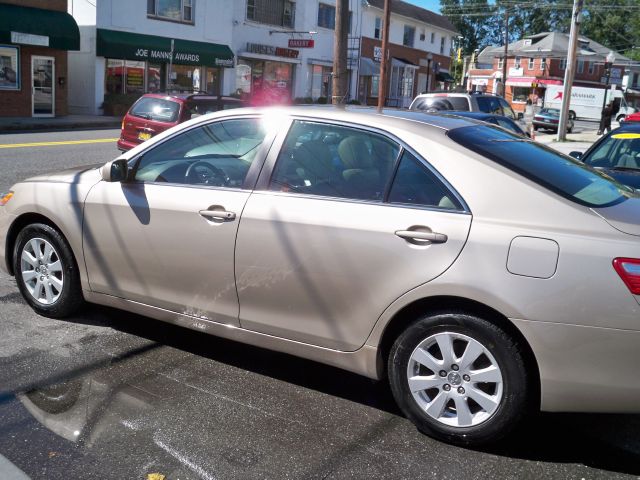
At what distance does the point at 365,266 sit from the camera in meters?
3.53

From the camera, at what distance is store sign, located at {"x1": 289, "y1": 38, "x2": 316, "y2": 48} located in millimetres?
35344

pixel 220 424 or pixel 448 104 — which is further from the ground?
pixel 448 104

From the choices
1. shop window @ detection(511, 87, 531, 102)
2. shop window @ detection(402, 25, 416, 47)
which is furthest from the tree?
shop window @ detection(402, 25, 416, 47)

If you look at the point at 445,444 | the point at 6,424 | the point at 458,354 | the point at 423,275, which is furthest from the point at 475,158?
the point at 6,424

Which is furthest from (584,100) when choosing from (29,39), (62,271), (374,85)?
(62,271)

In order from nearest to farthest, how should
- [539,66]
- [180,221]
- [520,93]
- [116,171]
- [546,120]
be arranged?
1. [180,221]
2. [116,171]
3. [546,120]
4. [539,66]
5. [520,93]

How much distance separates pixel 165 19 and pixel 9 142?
1465 cm

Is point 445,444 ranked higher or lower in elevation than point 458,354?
lower

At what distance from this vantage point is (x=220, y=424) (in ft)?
11.7

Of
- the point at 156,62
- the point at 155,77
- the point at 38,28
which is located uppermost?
the point at 38,28

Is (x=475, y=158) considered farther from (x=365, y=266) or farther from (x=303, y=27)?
(x=303, y=27)

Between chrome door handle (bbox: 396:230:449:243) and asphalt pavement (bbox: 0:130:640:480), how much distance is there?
105 cm

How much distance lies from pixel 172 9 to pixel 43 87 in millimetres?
7487

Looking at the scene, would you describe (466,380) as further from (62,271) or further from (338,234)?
(62,271)
